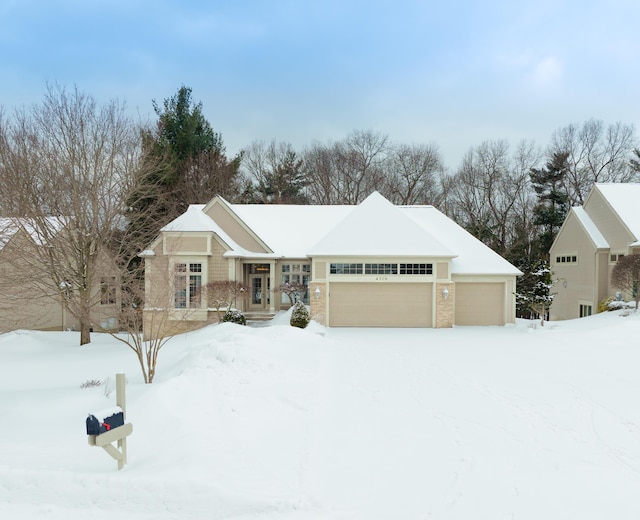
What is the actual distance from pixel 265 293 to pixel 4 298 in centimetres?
1064

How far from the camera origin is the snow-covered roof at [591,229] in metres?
22.1

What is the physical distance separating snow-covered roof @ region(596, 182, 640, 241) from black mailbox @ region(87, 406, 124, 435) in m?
22.7

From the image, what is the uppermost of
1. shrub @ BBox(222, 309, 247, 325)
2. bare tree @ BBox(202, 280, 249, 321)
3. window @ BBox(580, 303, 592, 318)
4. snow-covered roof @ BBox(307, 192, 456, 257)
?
snow-covered roof @ BBox(307, 192, 456, 257)

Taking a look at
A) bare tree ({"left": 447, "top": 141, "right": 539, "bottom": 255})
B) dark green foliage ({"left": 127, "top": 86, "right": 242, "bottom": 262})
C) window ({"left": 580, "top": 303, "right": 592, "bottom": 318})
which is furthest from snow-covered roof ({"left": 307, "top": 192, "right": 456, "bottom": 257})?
bare tree ({"left": 447, "top": 141, "right": 539, "bottom": 255})

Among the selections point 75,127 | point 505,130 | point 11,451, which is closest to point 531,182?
point 505,130

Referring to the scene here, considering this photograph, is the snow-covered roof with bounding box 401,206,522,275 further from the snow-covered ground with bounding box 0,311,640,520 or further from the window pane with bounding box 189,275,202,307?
the window pane with bounding box 189,275,202,307

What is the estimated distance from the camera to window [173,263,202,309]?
1838 centimetres

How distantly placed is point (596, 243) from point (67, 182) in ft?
81.3

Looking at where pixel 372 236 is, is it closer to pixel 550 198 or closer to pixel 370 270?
pixel 370 270

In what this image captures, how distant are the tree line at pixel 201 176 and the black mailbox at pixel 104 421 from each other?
1308 centimetres

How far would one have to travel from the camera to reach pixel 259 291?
21531mm

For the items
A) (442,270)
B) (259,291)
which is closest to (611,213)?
(442,270)

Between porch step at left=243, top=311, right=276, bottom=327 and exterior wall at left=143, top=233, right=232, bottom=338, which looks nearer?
exterior wall at left=143, top=233, right=232, bottom=338

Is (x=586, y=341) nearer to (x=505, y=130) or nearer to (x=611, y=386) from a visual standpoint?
(x=611, y=386)
